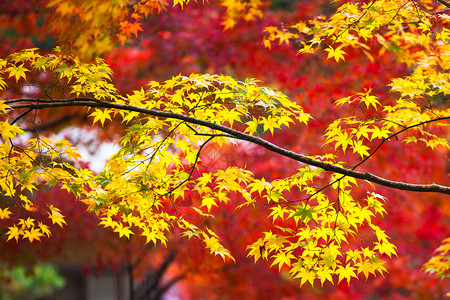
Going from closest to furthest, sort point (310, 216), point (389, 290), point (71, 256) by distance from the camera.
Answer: point (310, 216)
point (389, 290)
point (71, 256)

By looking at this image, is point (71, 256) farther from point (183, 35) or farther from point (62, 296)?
point (183, 35)

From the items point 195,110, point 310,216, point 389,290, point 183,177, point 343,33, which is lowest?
point 389,290

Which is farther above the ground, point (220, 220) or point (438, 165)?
point (438, 165)

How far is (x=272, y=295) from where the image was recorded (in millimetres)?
8234

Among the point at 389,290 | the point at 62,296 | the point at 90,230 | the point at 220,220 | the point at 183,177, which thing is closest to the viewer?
the point at 183,177

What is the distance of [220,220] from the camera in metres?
7.32

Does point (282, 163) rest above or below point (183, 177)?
above

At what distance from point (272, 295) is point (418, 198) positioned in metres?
3.48

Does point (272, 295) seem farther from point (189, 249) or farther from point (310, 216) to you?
point (310, 216)

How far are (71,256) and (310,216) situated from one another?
10.6 meters

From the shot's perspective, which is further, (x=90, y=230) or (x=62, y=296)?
(x=62, y=296)

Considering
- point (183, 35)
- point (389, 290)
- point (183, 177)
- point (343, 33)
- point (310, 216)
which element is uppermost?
point (183, 35)

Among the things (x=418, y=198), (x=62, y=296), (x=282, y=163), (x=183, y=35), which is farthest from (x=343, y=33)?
(x=62, y=296)

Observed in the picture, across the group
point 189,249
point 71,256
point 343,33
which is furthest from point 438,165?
point 71,256
